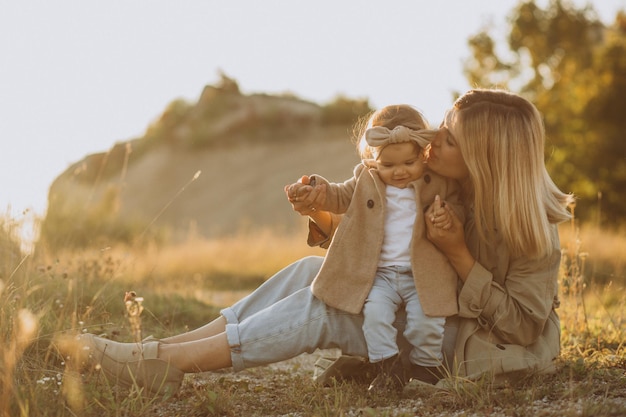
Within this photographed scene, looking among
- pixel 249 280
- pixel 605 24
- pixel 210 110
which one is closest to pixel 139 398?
pixel 249 280

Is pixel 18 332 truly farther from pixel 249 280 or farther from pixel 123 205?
pixel 123 205

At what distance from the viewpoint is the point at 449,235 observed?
331 centimetres

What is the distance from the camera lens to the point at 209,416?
3.07 meters

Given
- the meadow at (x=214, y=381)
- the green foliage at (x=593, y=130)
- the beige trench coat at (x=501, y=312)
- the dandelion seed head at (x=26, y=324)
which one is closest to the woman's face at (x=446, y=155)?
the beige trench coat at (x=501, y=312)

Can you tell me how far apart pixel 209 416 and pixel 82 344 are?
640mm

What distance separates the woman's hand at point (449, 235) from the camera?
3.29m

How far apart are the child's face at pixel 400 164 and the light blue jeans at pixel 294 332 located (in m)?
0.61

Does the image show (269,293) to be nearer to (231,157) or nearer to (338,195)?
(338,195)

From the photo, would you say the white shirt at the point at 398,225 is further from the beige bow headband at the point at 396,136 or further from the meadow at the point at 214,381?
the meadow at the point at 214,381

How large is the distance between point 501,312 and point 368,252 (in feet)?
2.05

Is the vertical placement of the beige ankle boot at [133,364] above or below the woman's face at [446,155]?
below

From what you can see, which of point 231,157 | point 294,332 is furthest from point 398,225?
point 231,157

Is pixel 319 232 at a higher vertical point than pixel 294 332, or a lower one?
higher

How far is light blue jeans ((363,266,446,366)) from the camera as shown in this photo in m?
3.26
